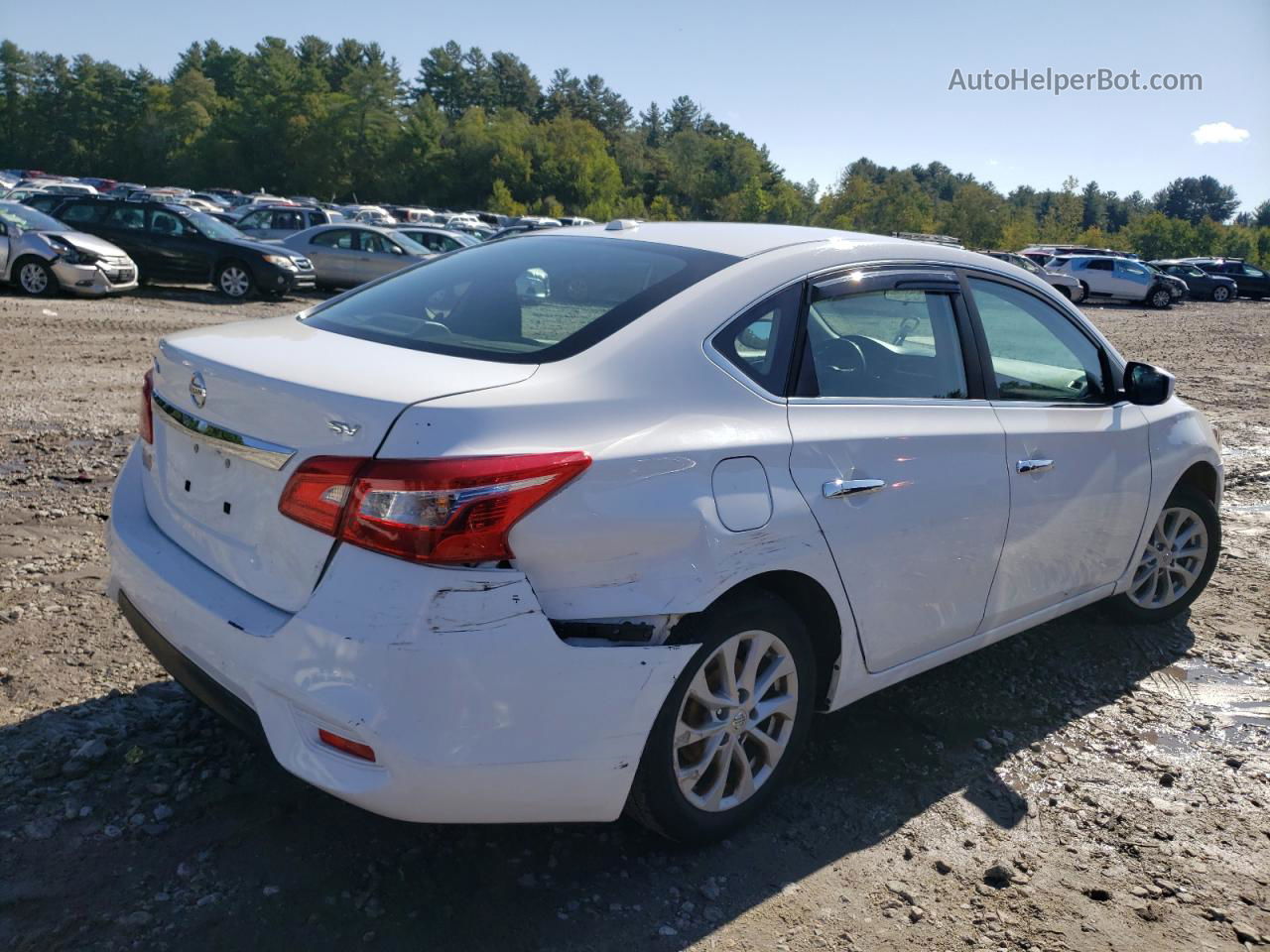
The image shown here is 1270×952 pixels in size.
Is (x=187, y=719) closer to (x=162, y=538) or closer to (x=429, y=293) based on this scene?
(x=162, y=538)

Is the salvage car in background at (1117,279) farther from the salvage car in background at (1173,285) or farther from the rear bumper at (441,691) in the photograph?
the rear bumper at (441,691)

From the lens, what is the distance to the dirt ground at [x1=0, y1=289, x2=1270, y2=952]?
257 centimetres

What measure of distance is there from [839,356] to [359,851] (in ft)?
6.46

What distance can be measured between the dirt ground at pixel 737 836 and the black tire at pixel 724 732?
0.40 ft

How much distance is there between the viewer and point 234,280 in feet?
60.9

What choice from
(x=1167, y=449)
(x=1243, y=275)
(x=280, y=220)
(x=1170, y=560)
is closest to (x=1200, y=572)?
(x=1170, y=560)

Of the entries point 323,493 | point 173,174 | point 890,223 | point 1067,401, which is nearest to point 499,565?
point 323,493

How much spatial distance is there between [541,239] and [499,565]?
1683mm

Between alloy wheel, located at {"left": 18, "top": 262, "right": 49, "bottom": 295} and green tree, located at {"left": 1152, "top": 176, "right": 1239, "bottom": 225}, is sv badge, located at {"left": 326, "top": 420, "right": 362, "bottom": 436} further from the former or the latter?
green tree, located at {"left": 1152, "top": 176, "right": 1239, "bottom": 225}

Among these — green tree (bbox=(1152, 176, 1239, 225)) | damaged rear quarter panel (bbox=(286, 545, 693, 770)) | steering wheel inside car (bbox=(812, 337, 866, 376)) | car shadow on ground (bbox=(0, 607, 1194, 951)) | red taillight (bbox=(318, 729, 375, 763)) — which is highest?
green tree (bbox=(1152, 176, 1239, 225))

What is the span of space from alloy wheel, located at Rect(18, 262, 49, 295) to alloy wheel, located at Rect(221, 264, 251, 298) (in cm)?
335

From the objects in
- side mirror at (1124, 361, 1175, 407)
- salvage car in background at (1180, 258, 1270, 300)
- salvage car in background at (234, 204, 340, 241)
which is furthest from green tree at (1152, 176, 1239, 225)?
side mirror at (1124, 361, 1175, 407)

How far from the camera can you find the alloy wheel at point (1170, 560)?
460cm

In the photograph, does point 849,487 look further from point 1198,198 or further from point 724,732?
point 1198,198
